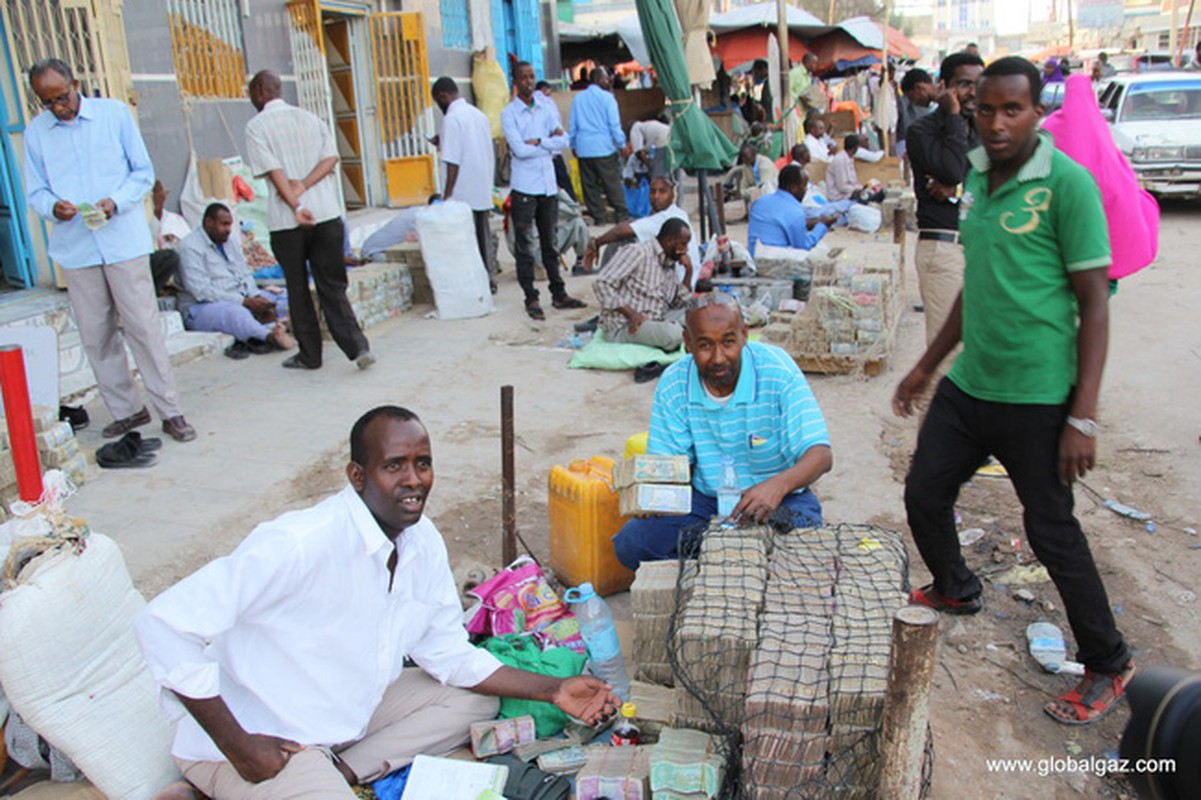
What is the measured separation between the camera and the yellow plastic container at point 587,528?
398 cm

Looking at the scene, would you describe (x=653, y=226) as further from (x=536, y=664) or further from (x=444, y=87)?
(x=536, y=664)

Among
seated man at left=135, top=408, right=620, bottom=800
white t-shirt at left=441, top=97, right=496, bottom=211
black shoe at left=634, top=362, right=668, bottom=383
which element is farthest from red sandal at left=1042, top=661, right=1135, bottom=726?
white t-shirt at left=441, top=97, right=496, bottom=211

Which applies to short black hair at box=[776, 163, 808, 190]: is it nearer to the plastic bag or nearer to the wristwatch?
the plastic bag

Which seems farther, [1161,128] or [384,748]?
[1161,128]

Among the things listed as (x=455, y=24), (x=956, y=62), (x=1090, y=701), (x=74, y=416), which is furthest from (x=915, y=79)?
(x=455, y=24)

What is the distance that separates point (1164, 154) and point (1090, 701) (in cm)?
1200

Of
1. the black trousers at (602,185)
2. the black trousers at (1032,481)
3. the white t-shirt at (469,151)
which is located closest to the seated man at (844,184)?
the black trousers at (602,185)

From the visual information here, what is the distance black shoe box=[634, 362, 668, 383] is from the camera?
6.70m

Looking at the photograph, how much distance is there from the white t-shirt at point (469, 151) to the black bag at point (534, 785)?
6.63 metres

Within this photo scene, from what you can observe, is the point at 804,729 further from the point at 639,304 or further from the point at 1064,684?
the point at 639,304

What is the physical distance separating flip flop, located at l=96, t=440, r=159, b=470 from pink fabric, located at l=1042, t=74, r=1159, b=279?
4.69m

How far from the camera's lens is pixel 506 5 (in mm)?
15141

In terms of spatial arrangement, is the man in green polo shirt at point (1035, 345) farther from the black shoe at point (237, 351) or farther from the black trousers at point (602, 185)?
the black trousers at point (602, 185)

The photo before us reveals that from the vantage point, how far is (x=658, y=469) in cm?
342
